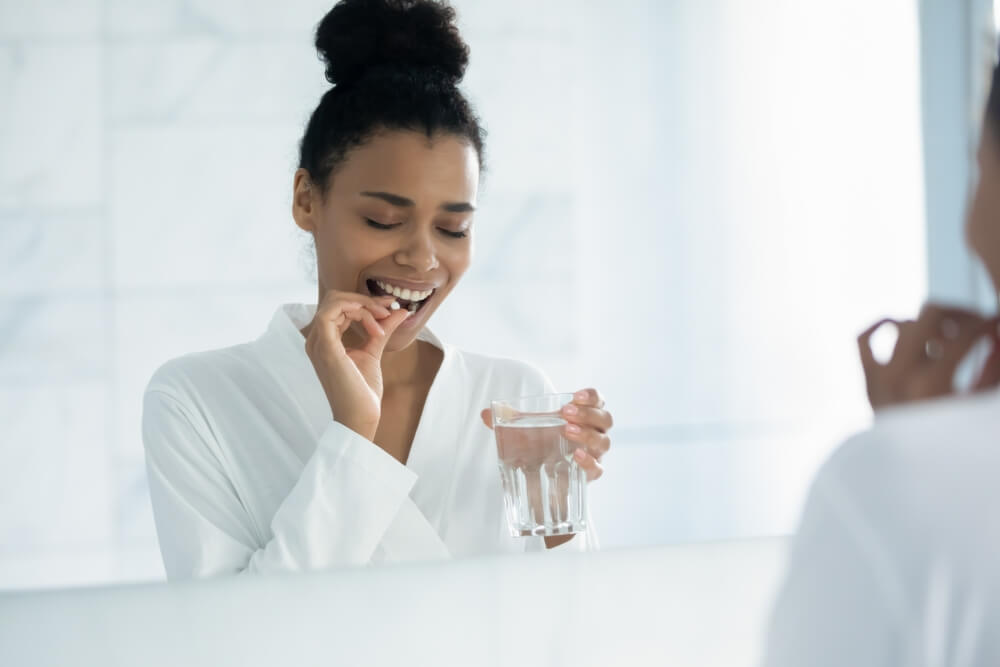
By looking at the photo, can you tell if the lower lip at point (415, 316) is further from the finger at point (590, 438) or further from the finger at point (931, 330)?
the finger at point (931, 330)

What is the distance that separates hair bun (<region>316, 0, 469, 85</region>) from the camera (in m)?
0.73

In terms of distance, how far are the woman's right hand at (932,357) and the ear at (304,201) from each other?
426mm

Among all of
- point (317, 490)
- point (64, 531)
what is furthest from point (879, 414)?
point (64, 531)

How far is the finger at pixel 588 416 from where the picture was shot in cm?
77

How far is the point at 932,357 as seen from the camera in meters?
0.49

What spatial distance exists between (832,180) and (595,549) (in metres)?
0.40

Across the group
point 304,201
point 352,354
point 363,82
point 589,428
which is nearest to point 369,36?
point 363,82

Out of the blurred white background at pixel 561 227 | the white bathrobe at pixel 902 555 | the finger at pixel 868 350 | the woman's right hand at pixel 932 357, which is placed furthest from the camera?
the blurred white background at pixel 561 227

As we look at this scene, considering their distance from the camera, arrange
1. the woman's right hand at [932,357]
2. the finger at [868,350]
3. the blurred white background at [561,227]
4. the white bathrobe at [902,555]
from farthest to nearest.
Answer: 1. the blurred white background at [561,227]
2. the finger at [868,350]
3. the woman's right hand at [932,357]
4. the white bathrobe at [902,555]

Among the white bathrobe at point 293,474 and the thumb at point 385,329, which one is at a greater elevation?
the thumb at point 385,329

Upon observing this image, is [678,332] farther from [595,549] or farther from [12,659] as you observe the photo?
[12,659]

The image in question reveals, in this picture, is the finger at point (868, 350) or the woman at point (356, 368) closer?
the finger at point (868, 350)

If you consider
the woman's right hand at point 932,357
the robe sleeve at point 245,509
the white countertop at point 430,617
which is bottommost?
the white countertop at point 430,617

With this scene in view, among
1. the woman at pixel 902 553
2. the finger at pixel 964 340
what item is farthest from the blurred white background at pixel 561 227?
→ the woman at pixel 902 553
